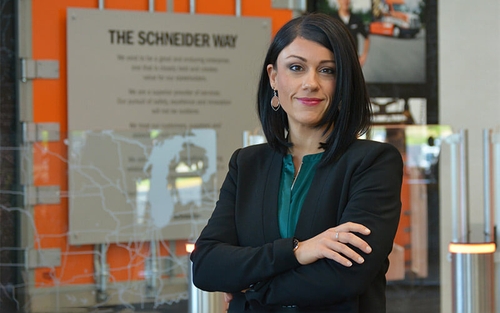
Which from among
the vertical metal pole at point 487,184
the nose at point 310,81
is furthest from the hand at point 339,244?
the vertical metal pole at point 487,184

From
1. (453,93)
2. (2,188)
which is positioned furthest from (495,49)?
(2,188)

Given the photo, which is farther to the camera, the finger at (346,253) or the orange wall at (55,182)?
the orange wall at (55,182)

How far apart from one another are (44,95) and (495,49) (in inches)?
102

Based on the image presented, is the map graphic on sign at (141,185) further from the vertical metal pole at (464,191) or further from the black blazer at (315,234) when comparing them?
the black blazer at (315,234)

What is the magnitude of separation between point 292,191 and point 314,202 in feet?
0.20

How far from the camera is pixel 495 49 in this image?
4535 millimetres

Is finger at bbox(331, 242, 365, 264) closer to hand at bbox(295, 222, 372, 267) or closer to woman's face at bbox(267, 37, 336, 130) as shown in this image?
hand at bbox(295, 222, 372, 267)

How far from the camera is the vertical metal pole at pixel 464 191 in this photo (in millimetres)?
3379

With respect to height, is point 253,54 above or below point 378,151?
above

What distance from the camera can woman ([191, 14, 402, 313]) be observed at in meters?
1.30

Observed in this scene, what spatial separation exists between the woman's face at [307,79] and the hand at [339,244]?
21 cm

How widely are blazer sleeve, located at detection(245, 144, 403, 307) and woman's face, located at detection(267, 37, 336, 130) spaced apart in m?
0.11

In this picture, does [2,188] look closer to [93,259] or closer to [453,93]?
[93,259]

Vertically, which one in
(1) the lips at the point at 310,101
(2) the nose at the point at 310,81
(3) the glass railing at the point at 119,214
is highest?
(2) the nose at the point at 310,81
